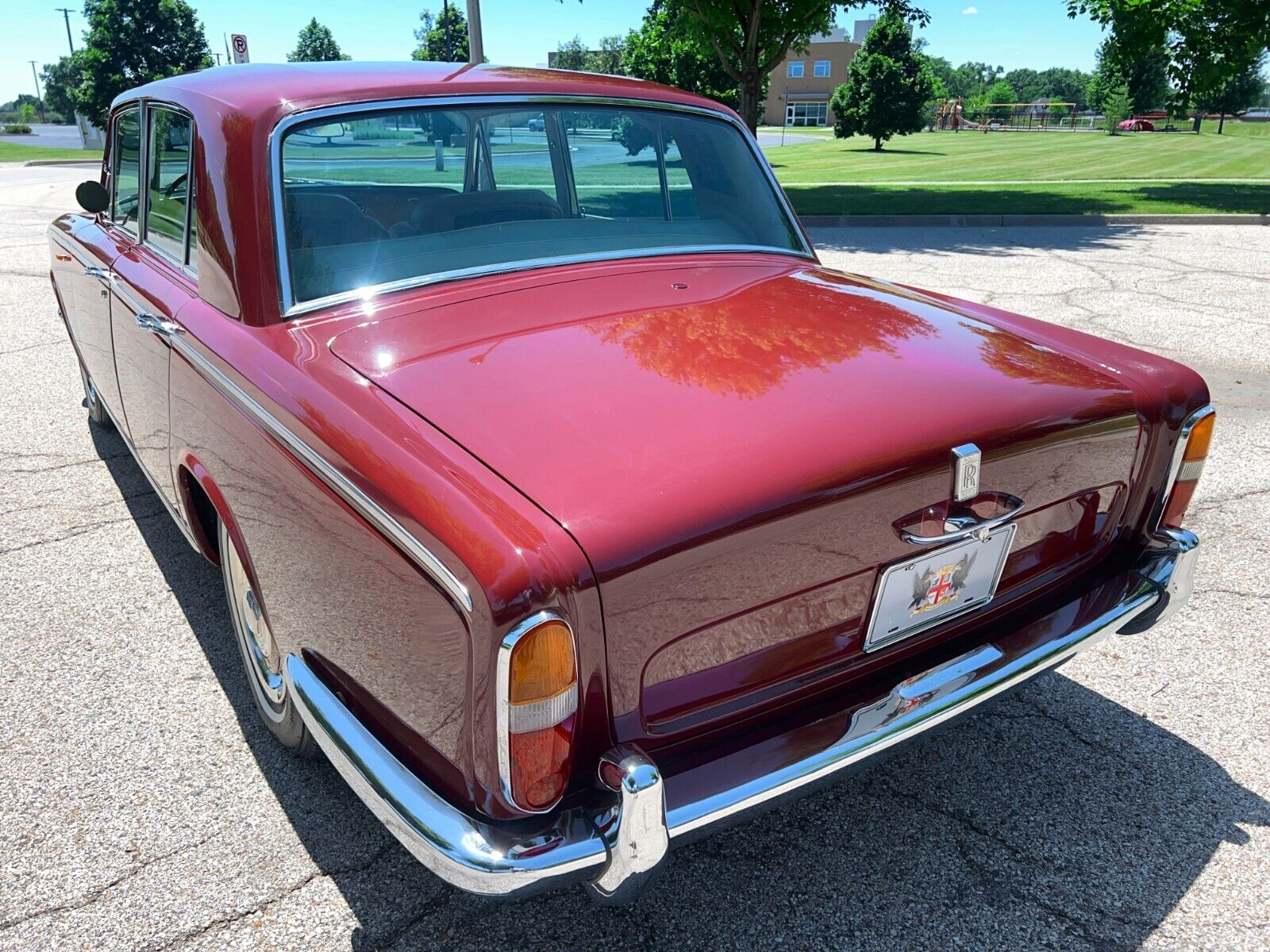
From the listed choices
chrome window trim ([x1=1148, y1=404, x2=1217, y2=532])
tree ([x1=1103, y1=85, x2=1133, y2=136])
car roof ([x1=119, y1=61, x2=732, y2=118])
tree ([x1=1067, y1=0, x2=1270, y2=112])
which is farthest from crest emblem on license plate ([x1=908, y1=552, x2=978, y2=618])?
tree ([x1=1103, y1=85, x2=1133, y2=136])

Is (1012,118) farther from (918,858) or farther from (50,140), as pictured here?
(918,858)

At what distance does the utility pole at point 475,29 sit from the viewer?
12266mm

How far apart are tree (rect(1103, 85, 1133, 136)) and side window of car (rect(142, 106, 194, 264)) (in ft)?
189

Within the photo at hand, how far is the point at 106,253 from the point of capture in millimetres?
3443

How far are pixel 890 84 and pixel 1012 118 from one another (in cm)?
3740

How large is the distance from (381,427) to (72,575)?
2.34 m

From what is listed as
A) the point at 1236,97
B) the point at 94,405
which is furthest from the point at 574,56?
the point at 94,405

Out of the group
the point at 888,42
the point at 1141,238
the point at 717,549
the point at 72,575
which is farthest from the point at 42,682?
the point at 888,42

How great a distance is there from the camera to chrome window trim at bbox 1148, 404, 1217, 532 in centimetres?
221

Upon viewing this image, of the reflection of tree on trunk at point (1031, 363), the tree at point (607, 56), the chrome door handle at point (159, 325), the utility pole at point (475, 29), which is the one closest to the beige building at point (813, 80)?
the tree at point (607, 56)

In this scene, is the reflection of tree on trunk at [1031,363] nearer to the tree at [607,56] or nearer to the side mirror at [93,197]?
the side mirror at [93,197]

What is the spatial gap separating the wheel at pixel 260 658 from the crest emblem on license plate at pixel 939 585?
1455 mm

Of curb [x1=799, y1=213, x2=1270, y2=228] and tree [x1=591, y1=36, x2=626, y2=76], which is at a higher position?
Answer: tree [x1=591, y1=36, x2=626, y2=76]

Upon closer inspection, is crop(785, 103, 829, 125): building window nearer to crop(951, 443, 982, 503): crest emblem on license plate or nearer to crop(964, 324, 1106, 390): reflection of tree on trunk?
crop(964, 324, 1106, 390): reflection of tree on trunk
